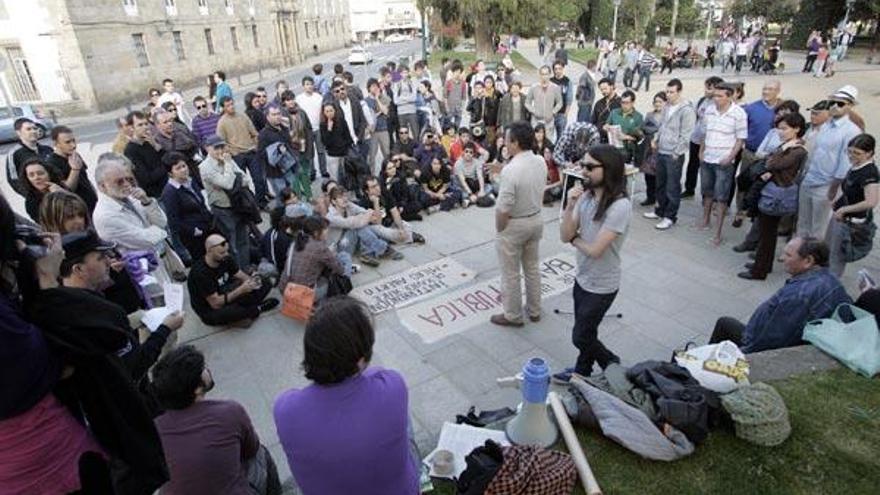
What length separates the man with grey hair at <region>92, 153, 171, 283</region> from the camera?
14.8 feet

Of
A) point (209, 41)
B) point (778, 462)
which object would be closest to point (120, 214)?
point (778, 462)

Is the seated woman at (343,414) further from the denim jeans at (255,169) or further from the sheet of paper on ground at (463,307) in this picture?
the denim jeans at (255,169)

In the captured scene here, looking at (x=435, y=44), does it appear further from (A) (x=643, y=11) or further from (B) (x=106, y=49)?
(B) (x=106, y=49)

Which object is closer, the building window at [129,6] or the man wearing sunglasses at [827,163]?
the man wearing sunglasses at [827,163]

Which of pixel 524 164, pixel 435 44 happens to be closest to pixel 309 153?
pixel 524 164

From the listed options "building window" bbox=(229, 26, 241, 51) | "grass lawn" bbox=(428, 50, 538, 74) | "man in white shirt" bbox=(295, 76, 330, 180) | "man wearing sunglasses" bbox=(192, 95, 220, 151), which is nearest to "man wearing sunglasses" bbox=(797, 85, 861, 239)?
"man in white shirt" bbox=(295, 76, 330, 180)

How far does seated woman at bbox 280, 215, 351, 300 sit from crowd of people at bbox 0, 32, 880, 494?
0.02 meters

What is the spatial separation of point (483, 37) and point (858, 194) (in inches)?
1009

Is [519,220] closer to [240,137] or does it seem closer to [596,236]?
[596,236]

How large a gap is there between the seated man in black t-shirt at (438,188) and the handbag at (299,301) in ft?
11.4

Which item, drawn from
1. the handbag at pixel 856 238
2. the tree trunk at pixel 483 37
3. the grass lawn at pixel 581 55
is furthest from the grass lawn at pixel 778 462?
the grass lawn at pixel 581 55

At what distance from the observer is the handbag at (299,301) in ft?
17.4

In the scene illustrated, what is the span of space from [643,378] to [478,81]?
9782mm

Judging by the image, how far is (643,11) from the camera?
3922cm
